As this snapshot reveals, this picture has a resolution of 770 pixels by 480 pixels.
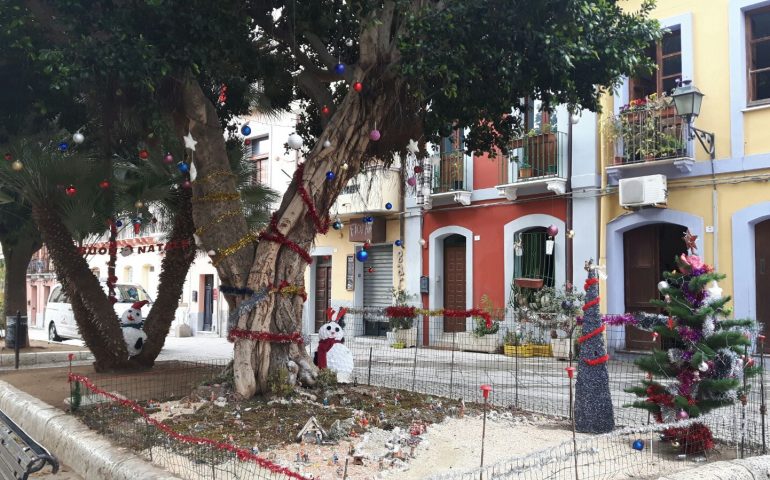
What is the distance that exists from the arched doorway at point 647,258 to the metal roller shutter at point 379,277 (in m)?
7.01

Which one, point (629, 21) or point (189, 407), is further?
point (629, 21)

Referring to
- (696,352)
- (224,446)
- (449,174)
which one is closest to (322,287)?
(449,174)

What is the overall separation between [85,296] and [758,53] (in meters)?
12.6

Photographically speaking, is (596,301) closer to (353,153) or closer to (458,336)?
(353,153)

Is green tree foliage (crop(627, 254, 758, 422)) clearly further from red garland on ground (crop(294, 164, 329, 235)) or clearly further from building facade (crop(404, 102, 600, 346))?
building facade (crop(404, 102, 600, 346))

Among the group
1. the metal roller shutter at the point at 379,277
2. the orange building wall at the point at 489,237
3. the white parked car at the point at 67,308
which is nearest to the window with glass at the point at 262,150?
the metal roller shutter at the point at 379,277

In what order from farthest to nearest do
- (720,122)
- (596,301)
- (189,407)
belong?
(720,122) → (189,407) → (596,301)

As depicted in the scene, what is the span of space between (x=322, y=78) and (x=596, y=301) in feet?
16.4

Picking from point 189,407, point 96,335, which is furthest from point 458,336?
point 189,407

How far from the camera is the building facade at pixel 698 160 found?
1305cm

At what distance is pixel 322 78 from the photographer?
9766 mm

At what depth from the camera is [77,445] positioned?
241 inches

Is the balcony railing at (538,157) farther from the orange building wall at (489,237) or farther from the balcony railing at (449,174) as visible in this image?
the balcony railing at (449,174)

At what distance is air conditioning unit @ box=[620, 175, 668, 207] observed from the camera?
13.7 meters
